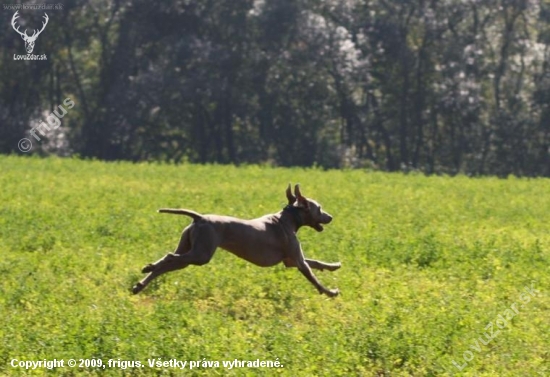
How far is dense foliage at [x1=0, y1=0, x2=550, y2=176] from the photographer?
4919 cm

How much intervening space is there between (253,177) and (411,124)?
867 inches

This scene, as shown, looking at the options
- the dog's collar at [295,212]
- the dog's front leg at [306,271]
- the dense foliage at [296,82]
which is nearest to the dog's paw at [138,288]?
the dog's front leg at [306,271]

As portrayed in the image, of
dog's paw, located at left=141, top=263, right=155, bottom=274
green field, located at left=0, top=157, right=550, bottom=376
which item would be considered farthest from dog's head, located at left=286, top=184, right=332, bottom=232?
dog's paw, located at left=141, top=263, right=155, bottom=274

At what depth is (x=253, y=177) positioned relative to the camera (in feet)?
100

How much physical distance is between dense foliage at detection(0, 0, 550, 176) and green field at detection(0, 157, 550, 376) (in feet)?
83.6

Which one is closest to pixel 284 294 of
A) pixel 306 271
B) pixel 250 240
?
pixel 306 271

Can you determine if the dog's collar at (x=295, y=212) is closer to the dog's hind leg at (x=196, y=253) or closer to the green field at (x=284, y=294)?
the green field at (x=284, y=294)

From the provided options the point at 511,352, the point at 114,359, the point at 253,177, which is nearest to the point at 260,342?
the point at 114,359

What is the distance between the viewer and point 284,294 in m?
13.0

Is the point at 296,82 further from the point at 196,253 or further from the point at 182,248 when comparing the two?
the point at 196,253

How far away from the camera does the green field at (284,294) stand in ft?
33.3

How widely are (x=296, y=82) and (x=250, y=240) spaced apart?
Answer: 37524mm

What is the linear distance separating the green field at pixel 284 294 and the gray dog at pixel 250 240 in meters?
0.38

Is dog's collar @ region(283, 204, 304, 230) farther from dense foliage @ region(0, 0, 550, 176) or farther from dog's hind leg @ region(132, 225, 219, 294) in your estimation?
dense foliage @ region(0, 0, 550, 176)
